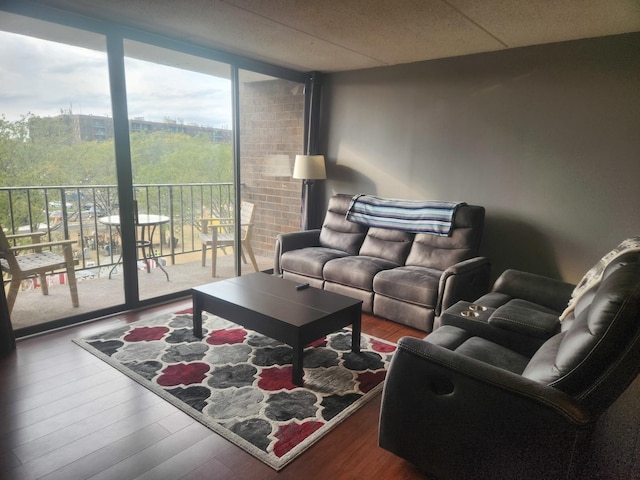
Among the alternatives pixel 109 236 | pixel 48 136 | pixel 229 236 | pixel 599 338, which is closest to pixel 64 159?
pixel 48 136

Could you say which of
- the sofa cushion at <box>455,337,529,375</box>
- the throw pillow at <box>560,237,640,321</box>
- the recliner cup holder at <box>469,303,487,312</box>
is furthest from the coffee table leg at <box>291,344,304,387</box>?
the throw pillow at <box>560,237,640,321</box>

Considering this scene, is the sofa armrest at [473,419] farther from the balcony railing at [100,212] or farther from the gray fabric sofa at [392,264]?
the balcony railing at [100,212]

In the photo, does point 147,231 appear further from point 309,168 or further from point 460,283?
point 460,283

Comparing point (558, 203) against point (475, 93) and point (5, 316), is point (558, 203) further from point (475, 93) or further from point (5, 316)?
point (5, 316)

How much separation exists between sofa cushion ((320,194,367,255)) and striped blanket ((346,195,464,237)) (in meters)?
0.08

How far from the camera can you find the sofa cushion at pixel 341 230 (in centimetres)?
421

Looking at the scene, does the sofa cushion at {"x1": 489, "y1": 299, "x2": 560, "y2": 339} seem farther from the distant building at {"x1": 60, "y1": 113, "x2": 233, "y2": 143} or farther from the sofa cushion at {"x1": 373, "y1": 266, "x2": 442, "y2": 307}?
the distant building at {"x1": 60, "y1": 113, "x2": 233, "y2": 143}

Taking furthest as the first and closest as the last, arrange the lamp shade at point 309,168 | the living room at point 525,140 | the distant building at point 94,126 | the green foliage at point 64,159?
the lamp shade at point 309,168 < the distant building at point 94,126 < the living room at point 525,140 < the green foliage at point 64,159

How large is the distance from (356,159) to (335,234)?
3.19 feet

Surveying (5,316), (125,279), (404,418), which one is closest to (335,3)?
(404,418)

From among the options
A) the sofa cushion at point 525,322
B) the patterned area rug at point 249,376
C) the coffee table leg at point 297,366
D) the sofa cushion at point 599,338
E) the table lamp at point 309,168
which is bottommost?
the patterned area rug at point 249,376

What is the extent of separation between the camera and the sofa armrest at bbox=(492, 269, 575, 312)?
2.60 meters

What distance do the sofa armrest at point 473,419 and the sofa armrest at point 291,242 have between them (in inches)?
102

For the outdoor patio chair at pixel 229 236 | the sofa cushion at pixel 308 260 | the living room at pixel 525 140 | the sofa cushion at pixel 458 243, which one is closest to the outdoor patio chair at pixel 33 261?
the living room at pixel 525 140
